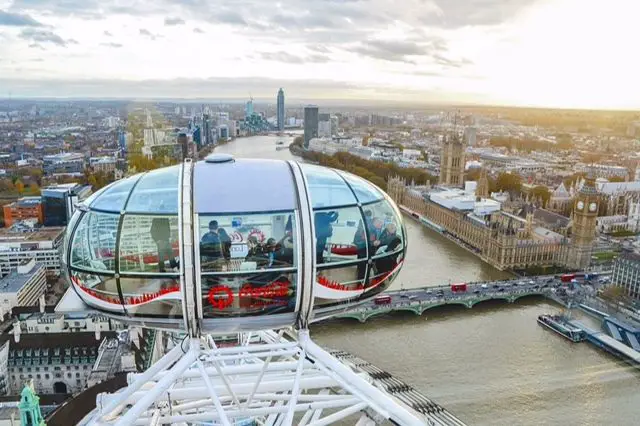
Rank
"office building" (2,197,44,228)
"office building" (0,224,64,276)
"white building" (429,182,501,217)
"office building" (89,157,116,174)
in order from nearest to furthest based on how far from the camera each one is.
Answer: "office building" (0,224,64,276) → "white building" (429,182,501,217) → "office building" (2,197,44,228) → "office building" (89,157,116,174)

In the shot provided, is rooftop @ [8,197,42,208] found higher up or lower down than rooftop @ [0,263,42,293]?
higher up

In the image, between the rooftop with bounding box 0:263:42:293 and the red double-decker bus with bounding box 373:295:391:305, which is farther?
the rooftop with bounding box 0:263:42:293

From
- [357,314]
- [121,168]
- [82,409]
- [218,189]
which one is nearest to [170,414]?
[218,189]

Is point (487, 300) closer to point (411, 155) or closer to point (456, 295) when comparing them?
point (456, 295)

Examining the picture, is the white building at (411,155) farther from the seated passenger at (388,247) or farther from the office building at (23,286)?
the seated passenger at (388,247)

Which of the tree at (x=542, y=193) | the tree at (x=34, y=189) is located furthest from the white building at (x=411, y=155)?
the tree at (x=34, y=189)

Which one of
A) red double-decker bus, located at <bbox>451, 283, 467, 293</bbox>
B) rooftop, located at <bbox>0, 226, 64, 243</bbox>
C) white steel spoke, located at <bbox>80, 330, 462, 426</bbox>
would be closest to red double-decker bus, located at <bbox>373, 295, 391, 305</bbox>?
red double-decker bus, located at <bbox>451, 283, 467, 293</bbox>

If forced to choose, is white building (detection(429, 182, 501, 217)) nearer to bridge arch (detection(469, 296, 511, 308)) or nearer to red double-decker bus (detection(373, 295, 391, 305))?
bridge arch (detection(469, 296, 511, 308))

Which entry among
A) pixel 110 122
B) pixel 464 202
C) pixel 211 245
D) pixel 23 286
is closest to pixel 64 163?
pixel 110 122
